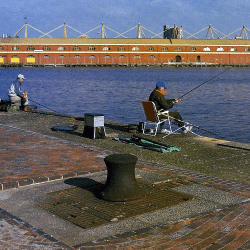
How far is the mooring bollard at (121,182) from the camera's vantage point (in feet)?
18.1

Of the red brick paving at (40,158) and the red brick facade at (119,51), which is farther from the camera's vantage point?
the red brick facade at (119,51)

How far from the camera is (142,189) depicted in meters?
5.96

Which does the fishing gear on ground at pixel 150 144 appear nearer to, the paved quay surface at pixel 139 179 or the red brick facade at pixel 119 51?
the paved quay surface at pixel 139 179

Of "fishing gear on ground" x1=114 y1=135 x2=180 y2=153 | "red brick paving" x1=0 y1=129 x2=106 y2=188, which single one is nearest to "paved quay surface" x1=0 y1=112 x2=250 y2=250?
"red brick paving" x1=0 y1=129 x2=106 y2=188

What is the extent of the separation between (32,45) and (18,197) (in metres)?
84.0

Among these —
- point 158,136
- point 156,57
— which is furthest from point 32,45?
point 158,136

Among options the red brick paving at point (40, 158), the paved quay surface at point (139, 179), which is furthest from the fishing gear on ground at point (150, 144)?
the red brick paving at point (40, 158)

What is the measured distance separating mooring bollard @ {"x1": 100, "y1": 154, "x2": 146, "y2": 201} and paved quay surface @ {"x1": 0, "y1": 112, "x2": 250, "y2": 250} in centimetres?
54

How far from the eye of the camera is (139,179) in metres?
6.52

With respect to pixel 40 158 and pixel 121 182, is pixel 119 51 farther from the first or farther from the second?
pixel 121 182

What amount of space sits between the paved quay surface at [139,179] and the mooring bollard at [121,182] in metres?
0.54

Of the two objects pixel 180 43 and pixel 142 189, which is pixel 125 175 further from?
pixel 180 43

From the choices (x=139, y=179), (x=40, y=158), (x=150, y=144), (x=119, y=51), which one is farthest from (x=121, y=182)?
(x=119, y=51)

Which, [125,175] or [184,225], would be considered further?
[125,175]
